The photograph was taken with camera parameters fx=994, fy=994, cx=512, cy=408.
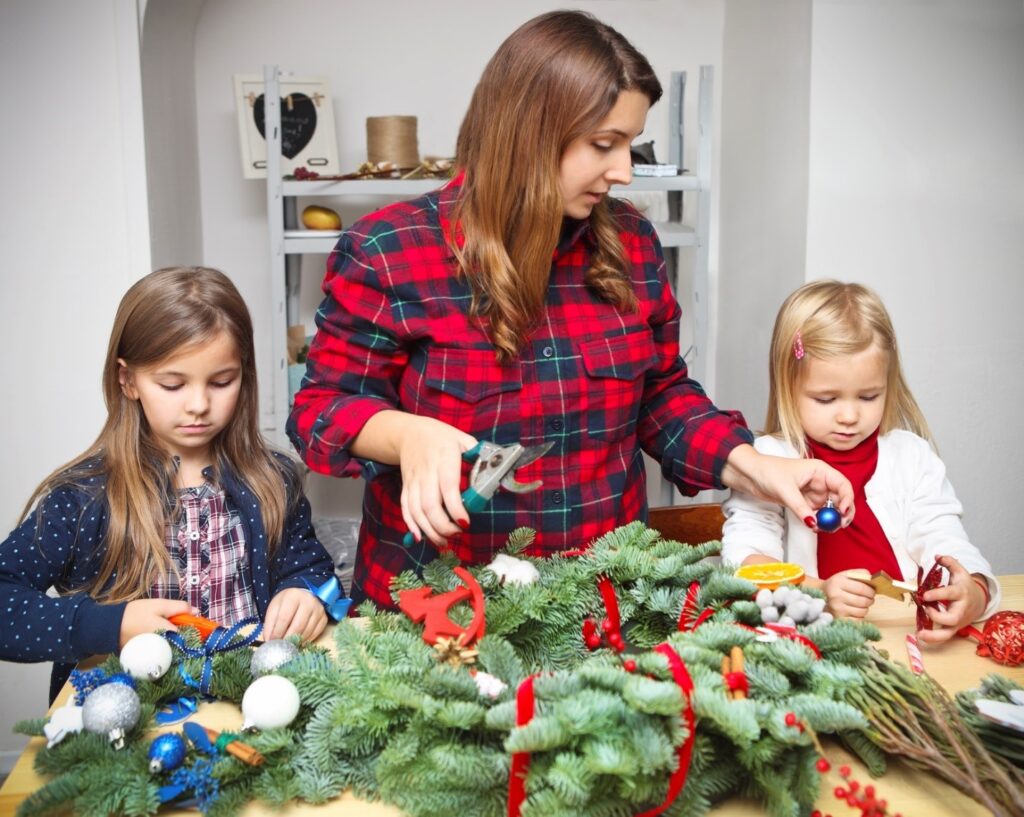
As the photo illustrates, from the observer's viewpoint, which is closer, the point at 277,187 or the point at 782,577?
the point at 782,577

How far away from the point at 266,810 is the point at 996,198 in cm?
257

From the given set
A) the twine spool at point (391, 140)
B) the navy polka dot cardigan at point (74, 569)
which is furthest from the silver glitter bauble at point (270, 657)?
the twine spool at point (391, 140)

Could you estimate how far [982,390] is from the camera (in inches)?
112

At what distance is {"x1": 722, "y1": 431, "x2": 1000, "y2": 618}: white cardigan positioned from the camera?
65.6 inches

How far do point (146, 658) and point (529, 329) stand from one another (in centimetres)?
72

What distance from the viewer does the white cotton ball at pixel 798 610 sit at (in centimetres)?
113

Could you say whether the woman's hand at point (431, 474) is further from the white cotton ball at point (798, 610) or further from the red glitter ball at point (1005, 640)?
the red glitter ball at point (1005, 640)

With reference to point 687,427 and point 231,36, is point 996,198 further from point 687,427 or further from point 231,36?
point 231,36

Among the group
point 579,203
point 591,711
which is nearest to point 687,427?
point 579,203

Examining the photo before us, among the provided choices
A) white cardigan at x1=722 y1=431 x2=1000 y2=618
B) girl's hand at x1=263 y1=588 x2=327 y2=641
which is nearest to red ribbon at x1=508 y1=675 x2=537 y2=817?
girl's hand at x1=263 y1=588 x2=327 y2=641

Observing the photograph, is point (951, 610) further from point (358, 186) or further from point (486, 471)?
point (358, 186)

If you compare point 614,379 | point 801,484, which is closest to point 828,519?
point 801,484

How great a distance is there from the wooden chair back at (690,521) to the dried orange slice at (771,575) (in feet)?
2.26

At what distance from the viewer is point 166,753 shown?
0.94m
